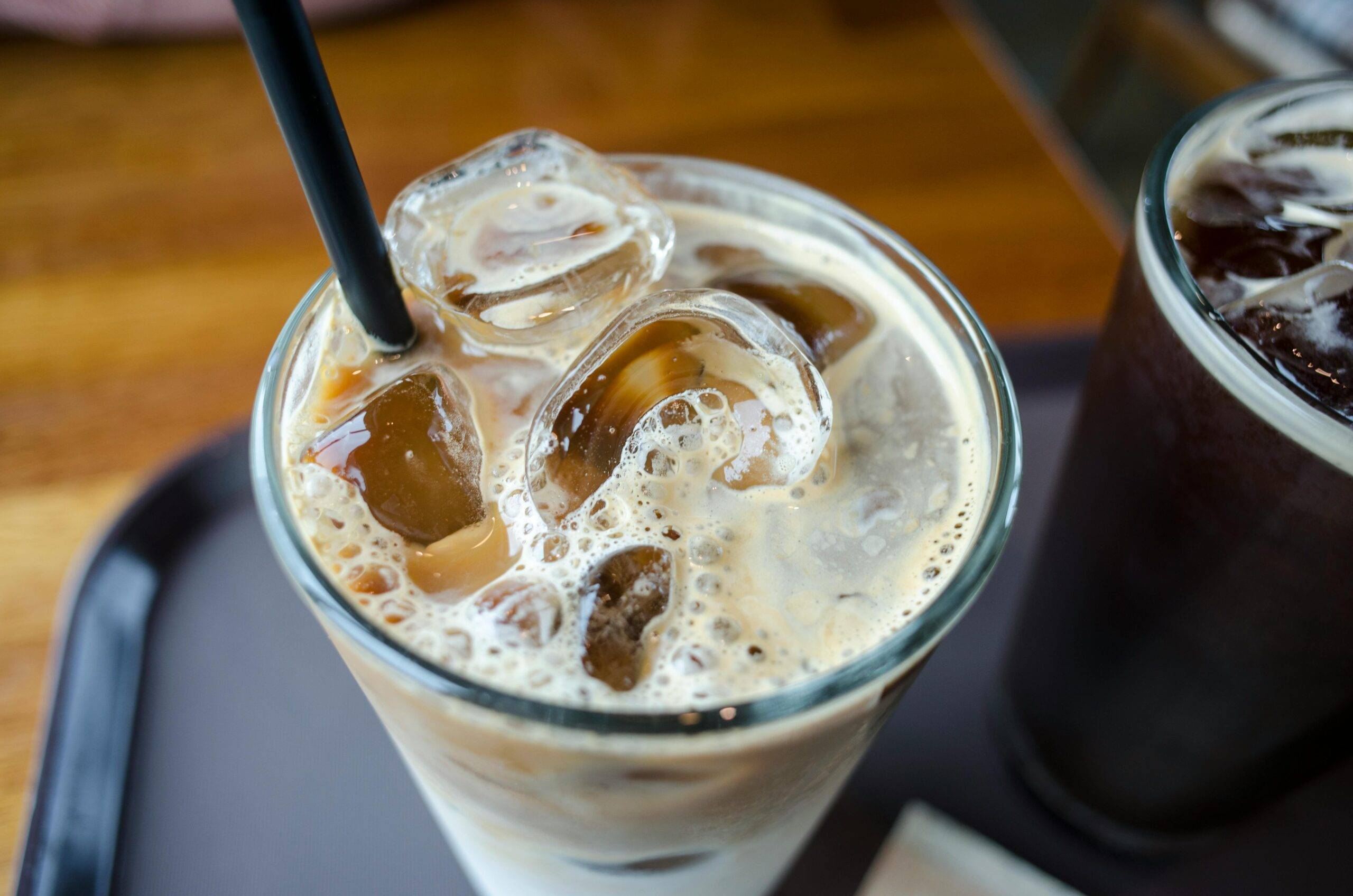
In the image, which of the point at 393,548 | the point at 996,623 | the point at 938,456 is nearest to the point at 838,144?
the point at 996,623

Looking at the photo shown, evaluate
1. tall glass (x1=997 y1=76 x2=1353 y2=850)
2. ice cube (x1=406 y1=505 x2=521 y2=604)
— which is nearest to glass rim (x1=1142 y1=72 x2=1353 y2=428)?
tall glass (x1=997 y1=76 x2=1353 y2=850)

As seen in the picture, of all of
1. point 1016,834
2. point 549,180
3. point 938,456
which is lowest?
point 1016,834

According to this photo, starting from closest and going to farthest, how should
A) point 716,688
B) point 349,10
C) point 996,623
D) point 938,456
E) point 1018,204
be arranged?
point 716,688 → point 938,456 → point 996,623 → point 1018,204 → point 349,10

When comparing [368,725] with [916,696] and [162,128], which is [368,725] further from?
[162,128]

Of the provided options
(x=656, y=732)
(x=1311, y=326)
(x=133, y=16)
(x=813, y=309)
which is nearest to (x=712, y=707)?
(x=656, y=732)

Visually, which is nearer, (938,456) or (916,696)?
(938,456)

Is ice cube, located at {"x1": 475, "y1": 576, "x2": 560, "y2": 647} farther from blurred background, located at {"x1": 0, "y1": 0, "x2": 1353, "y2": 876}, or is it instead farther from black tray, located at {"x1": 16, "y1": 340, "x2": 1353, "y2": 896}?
blurred background, located at {"x1": 0, "y1": 0, "x2": 1353, "y2": 876}

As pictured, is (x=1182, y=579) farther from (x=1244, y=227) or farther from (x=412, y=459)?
(x=412, y=459)
